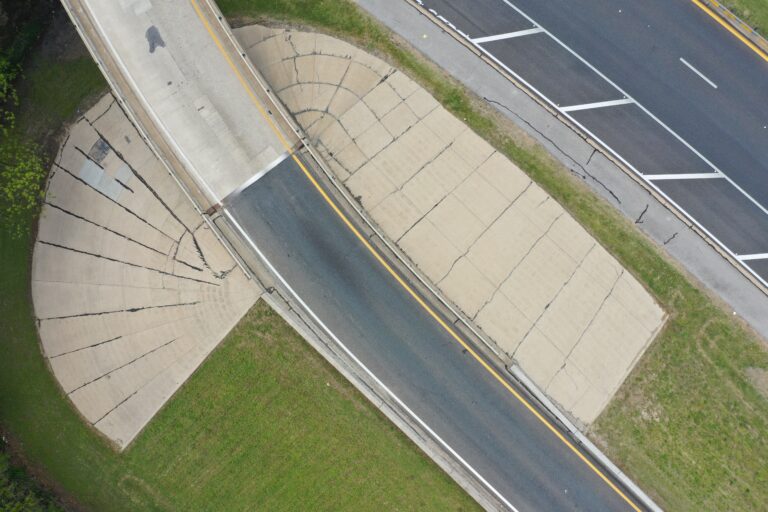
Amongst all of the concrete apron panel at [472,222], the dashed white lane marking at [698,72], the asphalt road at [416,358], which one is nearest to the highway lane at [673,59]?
the dashed white lane marking at [698,72]

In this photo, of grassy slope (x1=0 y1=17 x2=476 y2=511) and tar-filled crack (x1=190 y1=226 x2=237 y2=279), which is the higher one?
tar-filled crack (x1=190 y1=226 x2=237 y2=279)

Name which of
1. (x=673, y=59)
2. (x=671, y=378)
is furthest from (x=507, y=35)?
(x=671, y=378)

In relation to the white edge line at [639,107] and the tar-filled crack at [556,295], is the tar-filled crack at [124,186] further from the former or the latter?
the tar-filled crack at [556,295]

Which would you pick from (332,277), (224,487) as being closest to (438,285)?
(332,277)

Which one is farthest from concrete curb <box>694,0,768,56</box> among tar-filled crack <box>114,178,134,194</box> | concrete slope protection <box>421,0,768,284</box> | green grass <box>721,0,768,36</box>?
tar-filled crack <box>114,178,134,194</box>

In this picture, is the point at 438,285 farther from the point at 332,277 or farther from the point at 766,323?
the point at 766,323

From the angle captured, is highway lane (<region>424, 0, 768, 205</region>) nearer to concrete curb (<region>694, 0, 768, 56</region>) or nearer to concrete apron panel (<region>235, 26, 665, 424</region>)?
concrete curb (<region>694, 0, 768, 56</region>)
